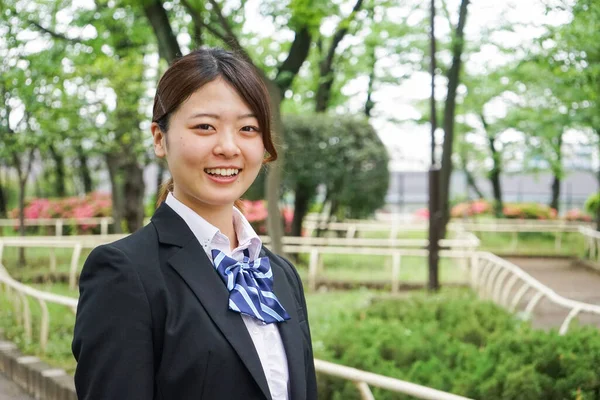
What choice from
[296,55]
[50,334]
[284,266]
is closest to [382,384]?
[284,266]

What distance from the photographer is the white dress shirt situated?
1962mm

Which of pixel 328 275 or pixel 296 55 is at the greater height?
pixel 296 55

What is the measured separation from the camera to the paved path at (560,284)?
27.9 ft

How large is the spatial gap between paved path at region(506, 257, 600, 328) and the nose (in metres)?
6.05

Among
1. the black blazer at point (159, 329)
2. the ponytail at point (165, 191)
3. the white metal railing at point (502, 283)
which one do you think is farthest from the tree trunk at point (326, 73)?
the black blazer at point (159, 329)

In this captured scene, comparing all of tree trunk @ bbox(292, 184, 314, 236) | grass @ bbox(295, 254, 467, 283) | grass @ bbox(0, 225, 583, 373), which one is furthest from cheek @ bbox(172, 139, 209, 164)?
tree trunk @ bbox(292, 184, 314, 236)

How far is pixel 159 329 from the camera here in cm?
180

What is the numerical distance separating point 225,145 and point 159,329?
1.47 feet

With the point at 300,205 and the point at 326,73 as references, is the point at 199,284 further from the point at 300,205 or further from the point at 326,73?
the point at 326,73

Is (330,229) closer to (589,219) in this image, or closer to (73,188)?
(589,219)

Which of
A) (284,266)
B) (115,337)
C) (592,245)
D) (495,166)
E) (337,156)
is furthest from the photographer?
(495,166)

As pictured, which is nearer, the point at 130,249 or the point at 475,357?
the point at 130,249

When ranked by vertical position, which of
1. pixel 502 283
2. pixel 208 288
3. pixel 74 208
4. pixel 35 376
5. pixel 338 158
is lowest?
pixel 35 376

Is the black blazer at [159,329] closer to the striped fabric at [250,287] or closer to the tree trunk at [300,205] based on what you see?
the striped fabric at [250,287]
